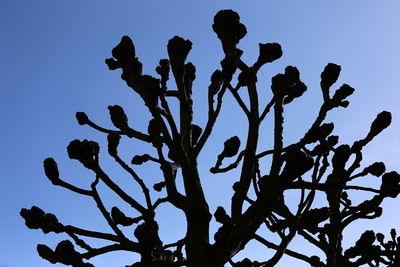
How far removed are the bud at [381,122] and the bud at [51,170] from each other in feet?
11.6

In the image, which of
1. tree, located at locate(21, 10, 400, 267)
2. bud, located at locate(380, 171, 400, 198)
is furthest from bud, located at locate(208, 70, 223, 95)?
bud, located at locate(380, 171, 400, 198)

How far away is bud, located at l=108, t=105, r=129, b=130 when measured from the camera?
454 cm

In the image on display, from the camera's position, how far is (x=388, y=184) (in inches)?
182

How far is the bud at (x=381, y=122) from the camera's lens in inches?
189

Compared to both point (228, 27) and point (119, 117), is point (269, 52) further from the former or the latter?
point (119, 117)

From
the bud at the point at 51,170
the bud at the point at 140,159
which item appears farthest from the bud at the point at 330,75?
the bud at the point at 51,170

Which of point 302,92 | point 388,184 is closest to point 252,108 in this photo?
point 302,92

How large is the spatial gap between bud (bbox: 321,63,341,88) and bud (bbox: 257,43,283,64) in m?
0.76

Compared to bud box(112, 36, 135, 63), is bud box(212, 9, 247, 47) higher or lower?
A: higher

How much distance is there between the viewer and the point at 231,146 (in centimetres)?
486

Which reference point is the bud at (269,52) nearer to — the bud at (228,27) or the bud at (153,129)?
the bud at (228,27)

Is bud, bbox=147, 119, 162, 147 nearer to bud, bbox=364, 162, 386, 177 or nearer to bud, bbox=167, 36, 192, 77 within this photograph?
bud, bbox=167, 36, 192, 77

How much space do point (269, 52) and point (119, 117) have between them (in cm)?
175

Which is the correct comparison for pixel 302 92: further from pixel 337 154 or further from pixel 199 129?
pixel 199 129
